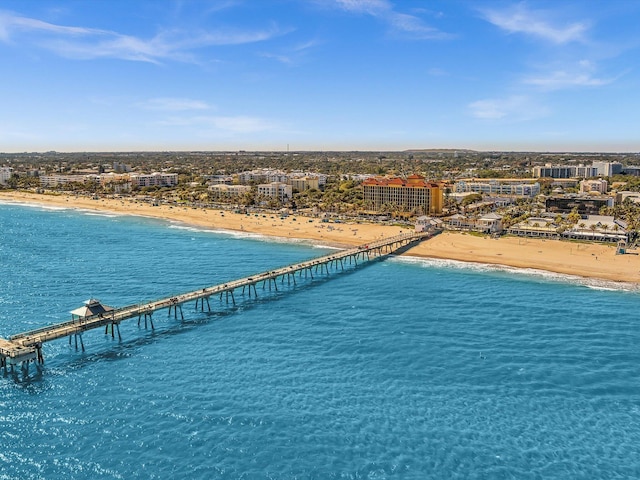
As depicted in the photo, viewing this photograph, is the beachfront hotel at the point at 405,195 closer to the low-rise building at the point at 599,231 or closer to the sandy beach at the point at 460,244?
the sandy beach at the point at 460,244

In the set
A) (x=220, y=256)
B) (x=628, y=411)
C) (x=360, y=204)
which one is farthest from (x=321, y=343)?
(x=360, y=204)

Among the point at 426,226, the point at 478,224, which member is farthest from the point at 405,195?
the point at 426,226

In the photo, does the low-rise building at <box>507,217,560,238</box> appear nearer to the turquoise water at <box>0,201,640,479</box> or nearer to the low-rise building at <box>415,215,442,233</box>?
the low-rise building at <box>415,215,442,233</box>

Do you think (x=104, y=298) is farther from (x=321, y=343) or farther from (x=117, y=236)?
(x=117, y=236)

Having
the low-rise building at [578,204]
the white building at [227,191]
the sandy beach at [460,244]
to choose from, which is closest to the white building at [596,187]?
the low-rise building at [578,204]

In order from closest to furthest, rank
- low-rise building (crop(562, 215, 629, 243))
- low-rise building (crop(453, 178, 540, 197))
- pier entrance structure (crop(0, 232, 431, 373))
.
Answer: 1. pier entrance structure (crop(0, 232, 431, 373))
2. low-rise building (crop(562, 215, 629, 243))
3. low-rise building (crop(453, 178, 540, 197))

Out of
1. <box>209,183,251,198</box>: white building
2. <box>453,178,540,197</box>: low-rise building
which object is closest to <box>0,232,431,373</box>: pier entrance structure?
<box>209,183,251,198</box>: white building

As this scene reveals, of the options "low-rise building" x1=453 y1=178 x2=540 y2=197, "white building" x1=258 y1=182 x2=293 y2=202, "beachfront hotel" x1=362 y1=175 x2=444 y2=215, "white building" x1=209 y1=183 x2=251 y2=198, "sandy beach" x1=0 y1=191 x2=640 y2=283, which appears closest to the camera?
"sandy beach" x1=0 y1=191 x2=640 y2=283
